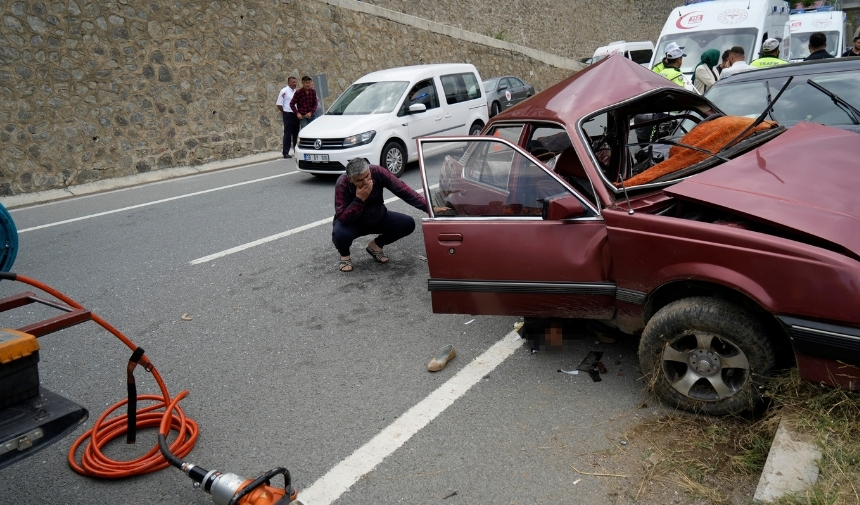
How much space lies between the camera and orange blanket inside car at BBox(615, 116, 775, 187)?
4094mm

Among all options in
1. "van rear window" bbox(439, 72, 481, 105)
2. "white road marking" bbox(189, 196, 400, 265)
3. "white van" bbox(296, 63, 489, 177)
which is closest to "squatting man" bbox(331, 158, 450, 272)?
"white road marking" bbox(189, 196, 400, 265)

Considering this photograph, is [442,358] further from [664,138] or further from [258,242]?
[258,242]

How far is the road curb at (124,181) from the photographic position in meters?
11.2

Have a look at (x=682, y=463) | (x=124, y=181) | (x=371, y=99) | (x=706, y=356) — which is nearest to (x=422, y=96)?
(x=371, y=99)

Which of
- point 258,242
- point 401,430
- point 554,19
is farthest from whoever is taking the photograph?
point 554,19

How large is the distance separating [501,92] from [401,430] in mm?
17708

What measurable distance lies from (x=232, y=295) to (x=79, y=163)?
27.7ft

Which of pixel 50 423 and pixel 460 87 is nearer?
pixel 50 423

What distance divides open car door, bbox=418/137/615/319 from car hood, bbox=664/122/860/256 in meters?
0.60

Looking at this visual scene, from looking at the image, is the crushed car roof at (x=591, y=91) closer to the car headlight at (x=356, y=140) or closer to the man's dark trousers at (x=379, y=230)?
the man's dark trousers at (x=379, y=230)

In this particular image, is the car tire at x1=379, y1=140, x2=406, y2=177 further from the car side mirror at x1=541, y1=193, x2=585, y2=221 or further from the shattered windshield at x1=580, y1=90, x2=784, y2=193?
the car side mirror at x1=541, y1=193, x2=585, y2=221

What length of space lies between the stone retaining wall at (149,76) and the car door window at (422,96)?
5.57m

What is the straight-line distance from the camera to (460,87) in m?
12.7

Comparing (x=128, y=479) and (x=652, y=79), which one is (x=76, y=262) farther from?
(x=652, y=79)
